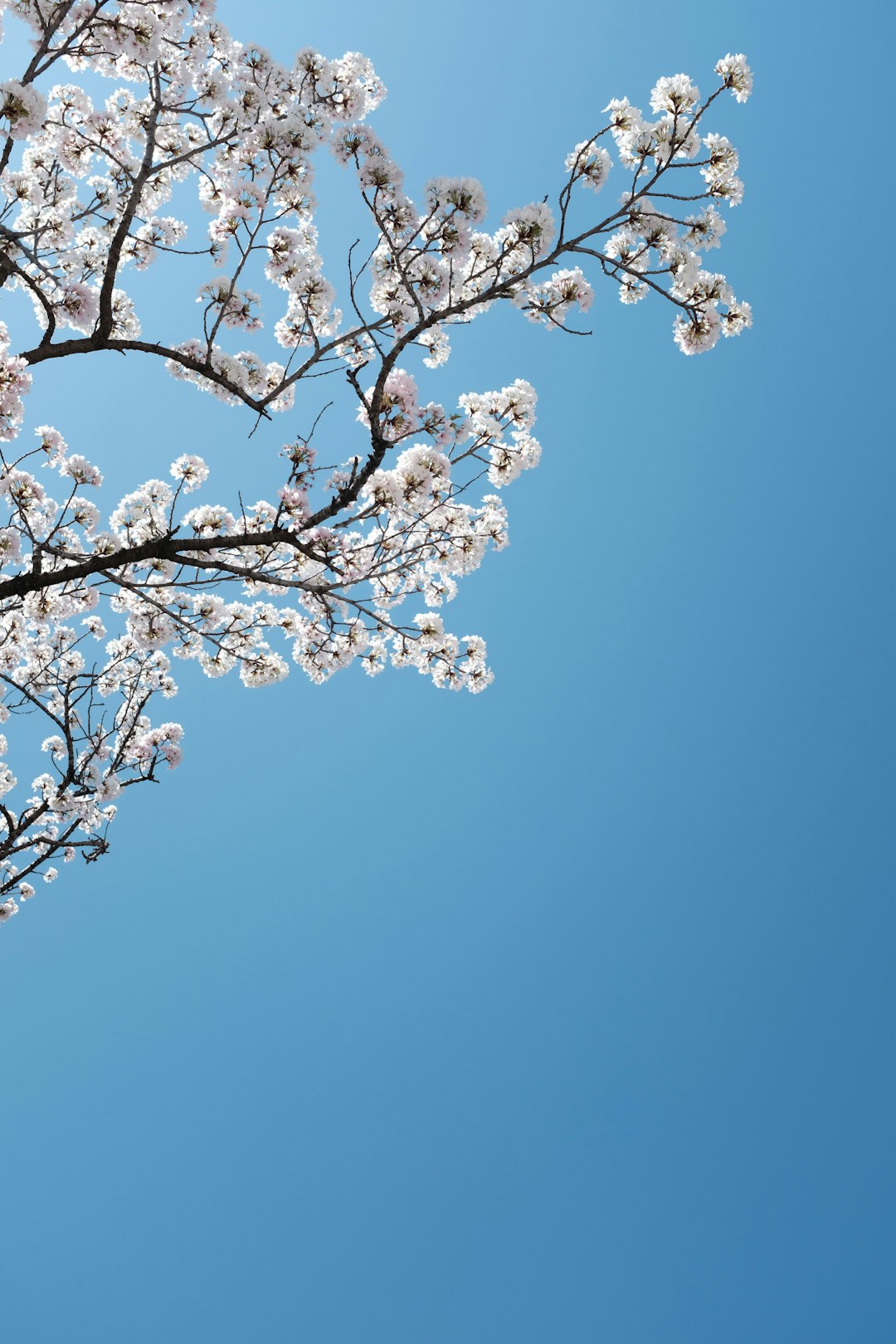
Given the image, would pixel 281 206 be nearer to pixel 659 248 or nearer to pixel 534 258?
pixel 534 258

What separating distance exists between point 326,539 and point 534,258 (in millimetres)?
2642

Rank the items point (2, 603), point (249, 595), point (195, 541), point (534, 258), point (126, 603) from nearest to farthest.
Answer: point (534, 258) < point (195, 541) < point (2, 603) < point (126, 603) < point (249, 595)

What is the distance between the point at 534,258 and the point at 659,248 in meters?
1.01

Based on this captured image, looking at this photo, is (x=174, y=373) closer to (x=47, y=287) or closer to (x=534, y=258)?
(x=47, y=287)

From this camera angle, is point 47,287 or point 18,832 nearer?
point 47,287

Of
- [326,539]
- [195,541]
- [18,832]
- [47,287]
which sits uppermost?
[47,287]

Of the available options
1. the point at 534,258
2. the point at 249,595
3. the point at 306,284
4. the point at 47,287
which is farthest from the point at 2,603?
the point at 534,258

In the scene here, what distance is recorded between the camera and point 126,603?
322 inches

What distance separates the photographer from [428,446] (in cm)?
580

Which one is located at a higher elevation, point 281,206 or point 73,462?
point 281,206

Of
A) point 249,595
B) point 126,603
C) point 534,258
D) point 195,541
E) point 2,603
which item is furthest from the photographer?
point 249,595

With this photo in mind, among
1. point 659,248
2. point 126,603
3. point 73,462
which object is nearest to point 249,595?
point 126,603

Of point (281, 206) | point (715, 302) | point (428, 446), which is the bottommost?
point (428, 446)

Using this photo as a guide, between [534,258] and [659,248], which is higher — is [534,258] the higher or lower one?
the lower one
